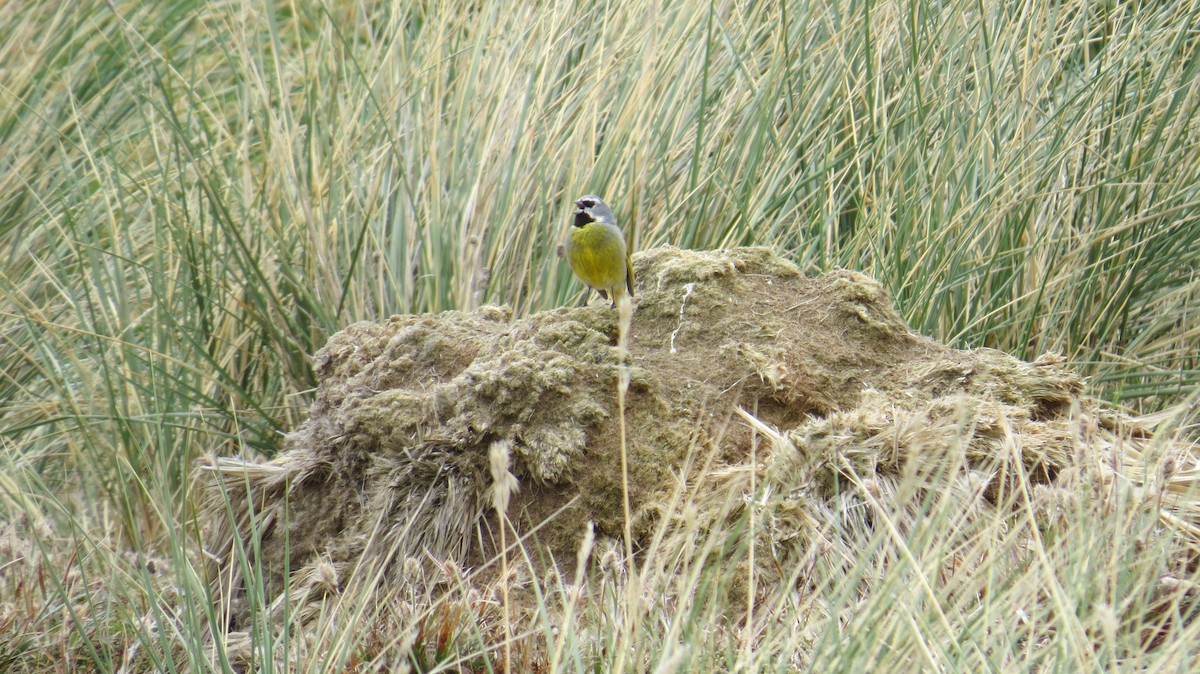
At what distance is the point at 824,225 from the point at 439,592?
1.94 metres

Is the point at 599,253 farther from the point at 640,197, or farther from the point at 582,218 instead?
the point at 640,197

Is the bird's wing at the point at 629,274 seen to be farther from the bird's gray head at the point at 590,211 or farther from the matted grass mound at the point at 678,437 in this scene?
the bird's gray head at the point at 590,211

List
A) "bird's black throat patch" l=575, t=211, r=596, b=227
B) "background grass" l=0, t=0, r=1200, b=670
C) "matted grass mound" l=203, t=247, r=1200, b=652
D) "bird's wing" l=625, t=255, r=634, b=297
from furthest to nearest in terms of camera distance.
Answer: "background grass" l=0, t=0, r=1200, b=670
"bird's black throat patch" l=575, t=211, r=596, b=227
"bird's wing" l=625, t=255, r=634, b=297
"matted grass mound" l=203, t=247, r=1200, b=652

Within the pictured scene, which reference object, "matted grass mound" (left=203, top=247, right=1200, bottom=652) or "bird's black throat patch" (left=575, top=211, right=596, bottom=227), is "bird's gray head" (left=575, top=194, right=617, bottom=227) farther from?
"matted grass mound" (left=203, top=247, right=1200, bottom=652)

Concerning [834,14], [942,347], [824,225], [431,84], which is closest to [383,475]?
[942,347]

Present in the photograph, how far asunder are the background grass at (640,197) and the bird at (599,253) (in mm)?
371

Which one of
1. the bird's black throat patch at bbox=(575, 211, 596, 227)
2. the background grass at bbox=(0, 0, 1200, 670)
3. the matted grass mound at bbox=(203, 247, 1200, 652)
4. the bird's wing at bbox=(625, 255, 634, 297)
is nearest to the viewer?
the matted grass mound at bbox=(203, 247, 1200, 652)

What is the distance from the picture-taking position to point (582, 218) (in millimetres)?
3828

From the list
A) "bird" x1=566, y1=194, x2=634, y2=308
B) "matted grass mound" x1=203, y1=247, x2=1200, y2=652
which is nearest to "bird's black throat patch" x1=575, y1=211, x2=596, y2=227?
"bird" x1=566, y1=194, x2=634, y2=308

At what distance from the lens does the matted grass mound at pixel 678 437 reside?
264 centimetres

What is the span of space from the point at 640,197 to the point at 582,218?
0.54 metres

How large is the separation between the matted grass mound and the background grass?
0.66 metres

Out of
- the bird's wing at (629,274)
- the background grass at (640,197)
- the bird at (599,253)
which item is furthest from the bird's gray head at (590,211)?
the background grass at (640,197)

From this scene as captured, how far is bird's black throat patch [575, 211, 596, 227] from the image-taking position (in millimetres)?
3797
